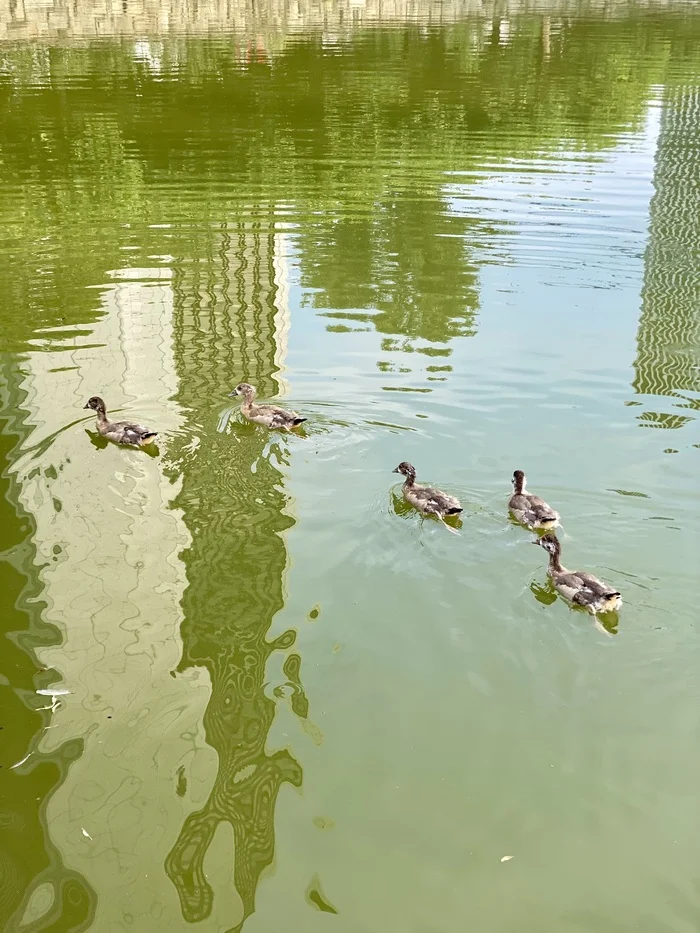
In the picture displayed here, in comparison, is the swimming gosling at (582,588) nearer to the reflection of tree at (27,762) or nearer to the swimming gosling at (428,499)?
the swimming gosling at (428,499)

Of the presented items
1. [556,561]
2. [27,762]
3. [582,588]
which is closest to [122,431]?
[27,762]

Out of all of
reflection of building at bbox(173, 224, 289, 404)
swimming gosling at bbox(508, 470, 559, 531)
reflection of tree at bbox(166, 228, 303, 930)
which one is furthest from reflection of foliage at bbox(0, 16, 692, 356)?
swimming gosling at bbox(508, 470, 559, 531)

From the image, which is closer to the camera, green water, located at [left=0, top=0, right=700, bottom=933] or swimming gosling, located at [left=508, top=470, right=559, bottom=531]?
green water, located at [left=0, top=0, right=700, bottom=933]

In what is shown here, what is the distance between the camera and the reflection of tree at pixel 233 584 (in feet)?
19.7

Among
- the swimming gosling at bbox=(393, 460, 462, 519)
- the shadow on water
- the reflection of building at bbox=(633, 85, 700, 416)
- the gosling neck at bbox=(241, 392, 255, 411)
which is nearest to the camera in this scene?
the shadow on water

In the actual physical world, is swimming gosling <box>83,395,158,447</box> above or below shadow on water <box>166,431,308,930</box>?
above

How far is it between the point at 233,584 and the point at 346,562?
3.22 ft

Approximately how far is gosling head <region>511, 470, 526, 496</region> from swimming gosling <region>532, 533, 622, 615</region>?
965mm

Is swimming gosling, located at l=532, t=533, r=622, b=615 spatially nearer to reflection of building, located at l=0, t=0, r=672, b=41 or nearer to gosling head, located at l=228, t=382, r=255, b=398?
gosling head, located at l=228, t=382, r=255, b=398

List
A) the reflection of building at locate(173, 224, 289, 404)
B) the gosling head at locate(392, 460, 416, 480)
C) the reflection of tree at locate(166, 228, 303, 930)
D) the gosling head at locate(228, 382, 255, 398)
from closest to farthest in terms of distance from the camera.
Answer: the reflection of tree at locate(166, 228, 303, 930)
the gosling head at locate(392, 460, 416, 480)
the gosling head at locate(228, 382, 255, 398)
the reflection of building at locate(173, 224, 289, 404)

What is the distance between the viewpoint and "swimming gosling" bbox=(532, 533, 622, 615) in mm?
7500

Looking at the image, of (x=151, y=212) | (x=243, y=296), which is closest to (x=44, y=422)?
(x=243, y=296)

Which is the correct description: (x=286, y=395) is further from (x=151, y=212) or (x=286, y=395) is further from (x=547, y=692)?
(x=151, y=212)

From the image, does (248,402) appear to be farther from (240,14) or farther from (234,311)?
(240,14)
